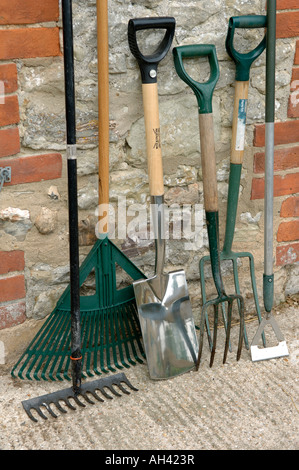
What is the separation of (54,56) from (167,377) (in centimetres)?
110

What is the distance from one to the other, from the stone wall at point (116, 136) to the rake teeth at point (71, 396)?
0.96ft

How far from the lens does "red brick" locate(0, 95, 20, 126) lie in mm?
1770

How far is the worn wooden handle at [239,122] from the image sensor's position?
202 centimetres

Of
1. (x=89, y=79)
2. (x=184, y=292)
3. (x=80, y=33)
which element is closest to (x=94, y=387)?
(x=184, y=292)

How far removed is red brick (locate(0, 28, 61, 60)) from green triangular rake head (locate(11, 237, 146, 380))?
0.63 m

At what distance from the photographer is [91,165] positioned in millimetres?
1946

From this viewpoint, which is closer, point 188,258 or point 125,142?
point 125,142

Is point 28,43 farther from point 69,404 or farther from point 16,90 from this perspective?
point 69,404

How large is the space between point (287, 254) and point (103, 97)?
39.8 inches

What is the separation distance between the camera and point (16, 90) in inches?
69.9

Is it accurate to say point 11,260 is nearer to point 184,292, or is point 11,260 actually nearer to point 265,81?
point 184,292

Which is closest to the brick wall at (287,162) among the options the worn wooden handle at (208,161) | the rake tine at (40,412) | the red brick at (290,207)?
the red brick at (290,207)

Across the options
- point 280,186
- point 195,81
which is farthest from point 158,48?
point 280,186

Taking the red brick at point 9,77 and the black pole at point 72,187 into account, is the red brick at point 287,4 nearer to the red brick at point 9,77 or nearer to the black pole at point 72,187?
the black pole at point 72,187
